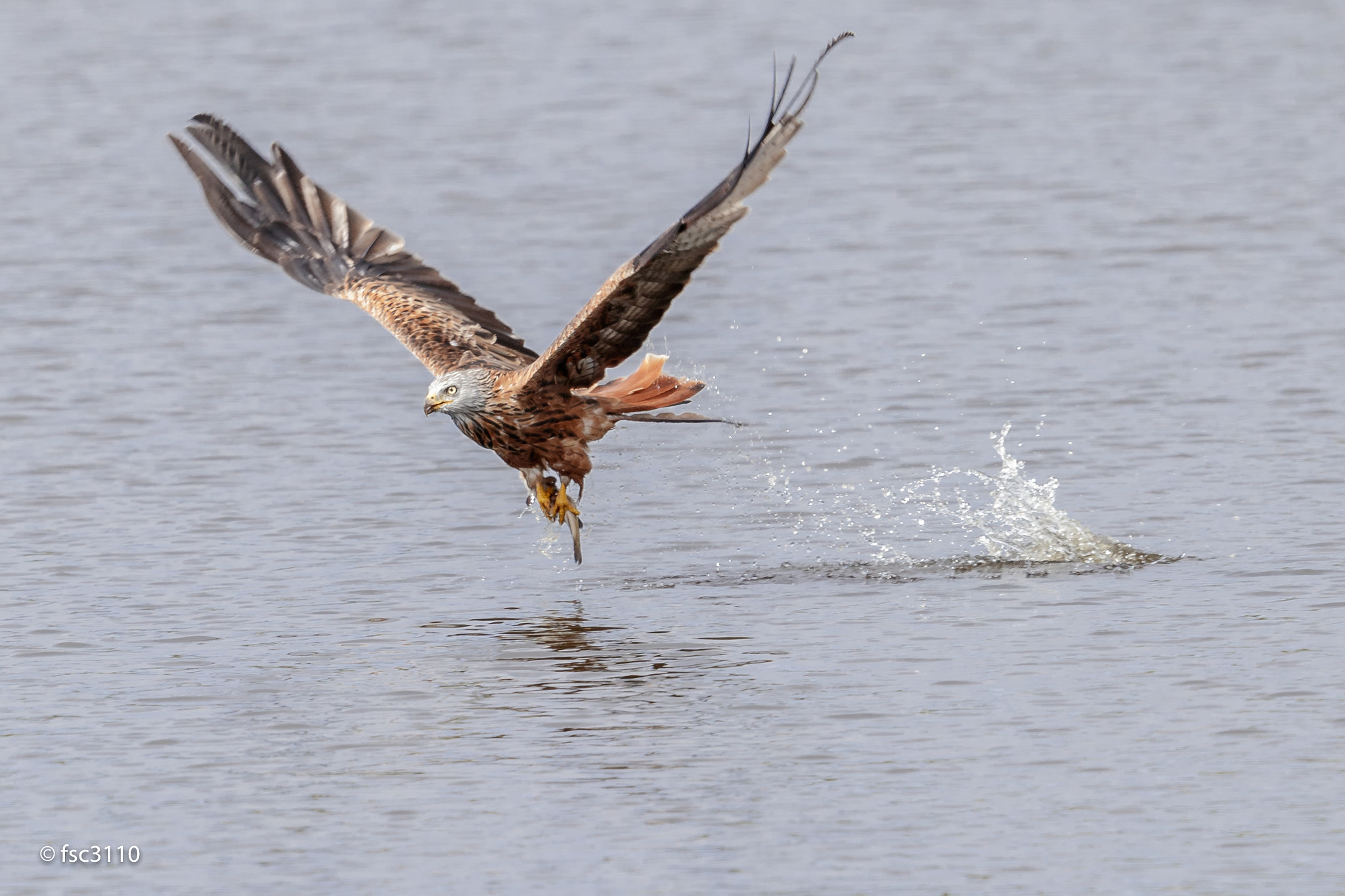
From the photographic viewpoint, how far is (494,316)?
42.1 feet

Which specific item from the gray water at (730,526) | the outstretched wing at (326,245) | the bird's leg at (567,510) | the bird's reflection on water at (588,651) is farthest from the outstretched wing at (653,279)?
the outstretched wing at (326,245)

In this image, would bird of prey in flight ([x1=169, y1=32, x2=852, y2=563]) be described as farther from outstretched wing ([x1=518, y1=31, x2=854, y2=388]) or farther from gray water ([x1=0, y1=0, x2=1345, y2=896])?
gray water ([x1=0, y1=0, x2=1345, y2=896])

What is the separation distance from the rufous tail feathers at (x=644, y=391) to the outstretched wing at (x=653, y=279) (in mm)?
167

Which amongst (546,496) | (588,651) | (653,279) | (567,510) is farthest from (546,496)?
(653,279)

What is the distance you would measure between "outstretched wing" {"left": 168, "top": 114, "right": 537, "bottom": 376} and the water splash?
2.28 m

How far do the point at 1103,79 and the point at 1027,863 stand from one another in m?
20.8

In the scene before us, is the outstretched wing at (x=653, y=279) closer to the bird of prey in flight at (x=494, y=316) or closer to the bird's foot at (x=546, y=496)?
the bird of prey in flight at (x=494, y=316)

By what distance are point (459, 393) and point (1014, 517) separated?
2.99m

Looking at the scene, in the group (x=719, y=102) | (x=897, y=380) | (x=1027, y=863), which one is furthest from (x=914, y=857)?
(x=719, y=102)

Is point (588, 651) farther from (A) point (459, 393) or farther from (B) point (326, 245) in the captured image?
(B) point (326, 245)

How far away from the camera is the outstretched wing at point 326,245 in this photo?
1245 cm

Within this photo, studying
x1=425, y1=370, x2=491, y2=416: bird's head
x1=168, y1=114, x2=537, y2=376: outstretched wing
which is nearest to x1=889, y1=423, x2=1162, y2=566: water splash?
x1=168, y1=114, x2=537, y2=376: outstretched wing

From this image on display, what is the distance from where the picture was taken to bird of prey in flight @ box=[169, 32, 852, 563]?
944 centimetres

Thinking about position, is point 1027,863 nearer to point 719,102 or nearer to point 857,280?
point 857,280
